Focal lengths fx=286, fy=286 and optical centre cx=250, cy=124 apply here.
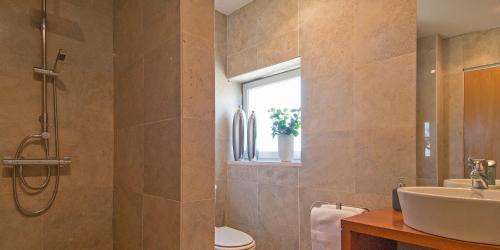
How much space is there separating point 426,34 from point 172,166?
1.42m

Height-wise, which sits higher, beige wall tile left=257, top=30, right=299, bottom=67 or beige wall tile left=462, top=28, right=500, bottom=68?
beige wall tile left=257, top=30, right=299, bottom=67

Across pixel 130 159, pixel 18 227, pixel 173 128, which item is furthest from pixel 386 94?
pixel 18 227

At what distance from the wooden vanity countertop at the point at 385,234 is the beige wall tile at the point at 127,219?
0.98m

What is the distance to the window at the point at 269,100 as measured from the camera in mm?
2438

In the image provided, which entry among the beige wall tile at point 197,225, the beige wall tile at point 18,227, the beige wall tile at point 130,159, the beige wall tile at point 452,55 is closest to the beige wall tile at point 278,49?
the beige wall tile at point 452,55

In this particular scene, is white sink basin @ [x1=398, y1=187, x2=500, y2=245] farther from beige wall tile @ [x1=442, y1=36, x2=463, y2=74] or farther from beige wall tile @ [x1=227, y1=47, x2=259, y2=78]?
beige wall tile @ [x1=227, y1=47, x2=259, y2=78]

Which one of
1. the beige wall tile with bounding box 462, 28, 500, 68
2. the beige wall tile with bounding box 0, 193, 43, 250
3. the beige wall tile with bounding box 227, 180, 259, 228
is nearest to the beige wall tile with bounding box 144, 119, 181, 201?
the beige wall tile with bounding box 0, 193, 43, 250

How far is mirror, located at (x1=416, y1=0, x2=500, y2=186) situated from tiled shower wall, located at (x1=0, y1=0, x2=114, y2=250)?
5.83ft

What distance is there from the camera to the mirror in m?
1.33

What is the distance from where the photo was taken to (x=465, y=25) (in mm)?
1405

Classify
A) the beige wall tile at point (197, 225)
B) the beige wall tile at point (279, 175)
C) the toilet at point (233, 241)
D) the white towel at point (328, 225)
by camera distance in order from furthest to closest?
1. the beige wall tile at point (279, 175)
2. the toilet at point (233, 241)
3. the white towel at point (328, 225)
4. the beige wall tile at point (197, 225)

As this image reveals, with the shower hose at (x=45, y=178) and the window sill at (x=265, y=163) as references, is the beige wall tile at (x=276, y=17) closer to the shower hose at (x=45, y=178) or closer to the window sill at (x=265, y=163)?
the window sill at (x=265, y=163)

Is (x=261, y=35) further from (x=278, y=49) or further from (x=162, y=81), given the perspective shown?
(x=162, y=81)

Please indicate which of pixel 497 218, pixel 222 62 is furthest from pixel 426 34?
pixel 222 62
